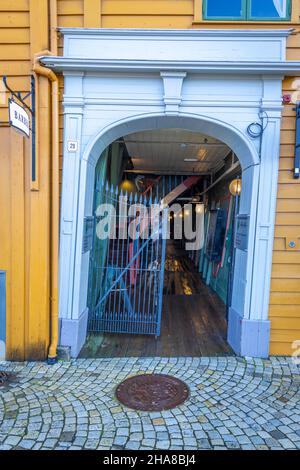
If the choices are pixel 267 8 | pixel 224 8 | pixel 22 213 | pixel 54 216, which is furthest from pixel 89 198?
pixel 267 8

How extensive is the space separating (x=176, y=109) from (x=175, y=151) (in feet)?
10.1

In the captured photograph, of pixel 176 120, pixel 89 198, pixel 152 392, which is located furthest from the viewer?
pixel 89 198

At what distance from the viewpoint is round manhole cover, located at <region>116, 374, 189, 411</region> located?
284 centimetres

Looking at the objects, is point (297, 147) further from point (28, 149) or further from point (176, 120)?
point (28, 149)

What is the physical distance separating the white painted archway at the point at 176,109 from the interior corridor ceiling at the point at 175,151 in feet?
5.10

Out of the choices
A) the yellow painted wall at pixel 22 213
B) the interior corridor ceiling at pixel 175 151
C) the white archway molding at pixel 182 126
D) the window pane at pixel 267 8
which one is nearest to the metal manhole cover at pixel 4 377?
the yellow painted wall at pixel 22 213

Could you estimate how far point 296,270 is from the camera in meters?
3.78

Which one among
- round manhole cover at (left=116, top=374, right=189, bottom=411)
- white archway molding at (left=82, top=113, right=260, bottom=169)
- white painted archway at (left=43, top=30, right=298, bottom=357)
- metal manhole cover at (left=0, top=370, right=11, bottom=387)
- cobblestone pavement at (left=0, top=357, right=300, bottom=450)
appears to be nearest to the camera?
cobblestone pavement at (left=0, top=357, right=300, bottom=450)

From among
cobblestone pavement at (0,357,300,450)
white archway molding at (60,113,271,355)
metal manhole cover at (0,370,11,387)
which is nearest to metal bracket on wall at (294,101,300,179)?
white archway molding at (60,113,271,355)

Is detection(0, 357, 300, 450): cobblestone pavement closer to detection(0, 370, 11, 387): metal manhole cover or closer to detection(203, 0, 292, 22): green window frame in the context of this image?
detection(0, 370, 11, 387): metal manhole cover

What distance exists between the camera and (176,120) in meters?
3.85

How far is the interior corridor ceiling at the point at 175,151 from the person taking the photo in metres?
5.61

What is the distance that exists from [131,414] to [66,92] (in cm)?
362

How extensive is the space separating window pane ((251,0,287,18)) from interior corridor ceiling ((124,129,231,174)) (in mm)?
1916
